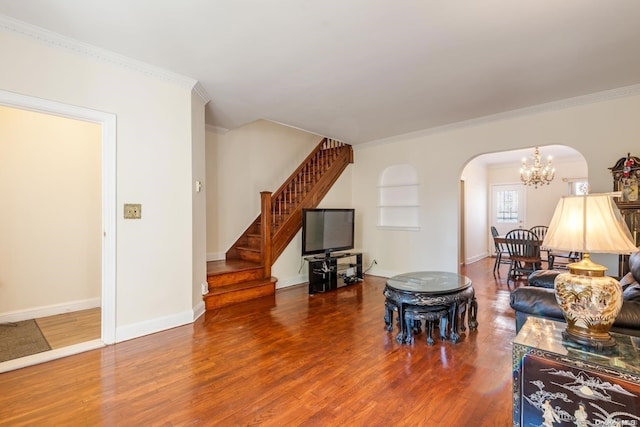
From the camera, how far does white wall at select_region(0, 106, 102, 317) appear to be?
11.0ft

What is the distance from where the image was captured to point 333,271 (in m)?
4.99

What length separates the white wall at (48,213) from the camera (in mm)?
3365

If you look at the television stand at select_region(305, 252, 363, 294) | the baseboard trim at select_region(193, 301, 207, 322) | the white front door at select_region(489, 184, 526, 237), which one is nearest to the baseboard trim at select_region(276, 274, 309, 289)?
the television stand at select_region(305, 252, 363, 294)

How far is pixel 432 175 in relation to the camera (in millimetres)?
5242

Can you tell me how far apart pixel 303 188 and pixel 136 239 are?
128 inches

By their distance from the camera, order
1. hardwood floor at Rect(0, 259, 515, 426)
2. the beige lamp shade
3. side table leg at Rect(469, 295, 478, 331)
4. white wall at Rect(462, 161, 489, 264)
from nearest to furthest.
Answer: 1. the beige lamp shade
2. hardwood floor at Rect(0, 259, 515, 426)
3. side table leg at Rect(469, 295, 478, 331)
4. white wall at Rect(462, 161, 489, 264)

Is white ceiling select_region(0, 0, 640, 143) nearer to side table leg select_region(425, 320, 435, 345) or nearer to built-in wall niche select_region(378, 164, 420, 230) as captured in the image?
built-in wall niche select_region(378, 164, 420, 230)

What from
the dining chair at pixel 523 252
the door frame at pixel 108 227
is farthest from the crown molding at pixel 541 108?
the door frame at pixel 108 227

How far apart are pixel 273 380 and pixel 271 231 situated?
2899 mm

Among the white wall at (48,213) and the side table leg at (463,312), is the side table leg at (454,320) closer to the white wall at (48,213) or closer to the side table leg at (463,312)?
the side table leg at (463,312)

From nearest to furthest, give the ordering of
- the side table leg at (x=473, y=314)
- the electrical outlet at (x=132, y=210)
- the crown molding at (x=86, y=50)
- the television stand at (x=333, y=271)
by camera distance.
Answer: the crown molding at (x=86, y=50) < the electrical outlet at (x=132, y=210) < the side table leg at (x=473, y=314) < the television stand at (x=333, y=271)

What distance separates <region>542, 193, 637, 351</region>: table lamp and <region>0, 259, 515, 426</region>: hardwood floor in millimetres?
717

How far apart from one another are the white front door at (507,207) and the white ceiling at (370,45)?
17.5ft

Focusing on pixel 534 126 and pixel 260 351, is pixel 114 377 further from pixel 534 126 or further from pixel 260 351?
pixel 534 126
